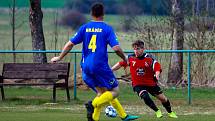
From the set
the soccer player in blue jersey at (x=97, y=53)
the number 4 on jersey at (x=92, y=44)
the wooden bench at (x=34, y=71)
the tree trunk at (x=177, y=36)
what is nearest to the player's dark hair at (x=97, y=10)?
the soccer player in blue jersey at (x=97, y=53)

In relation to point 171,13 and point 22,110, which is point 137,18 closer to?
point 171,13

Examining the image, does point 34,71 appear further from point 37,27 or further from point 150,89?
point 150,89

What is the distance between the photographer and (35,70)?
22453 mm

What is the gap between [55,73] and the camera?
22219mm

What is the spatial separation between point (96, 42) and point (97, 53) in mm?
197

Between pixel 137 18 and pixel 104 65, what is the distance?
44.6 ft

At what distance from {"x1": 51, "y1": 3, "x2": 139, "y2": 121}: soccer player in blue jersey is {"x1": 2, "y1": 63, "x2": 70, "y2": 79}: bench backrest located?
7.41m

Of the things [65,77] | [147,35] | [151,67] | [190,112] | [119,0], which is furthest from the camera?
[119,0]

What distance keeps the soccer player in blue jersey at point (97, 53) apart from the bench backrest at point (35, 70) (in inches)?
292

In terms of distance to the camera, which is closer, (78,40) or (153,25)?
(78,40)

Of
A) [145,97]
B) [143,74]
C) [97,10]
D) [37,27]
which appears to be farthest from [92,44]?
[37,27]

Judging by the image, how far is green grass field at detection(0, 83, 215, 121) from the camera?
682 inches

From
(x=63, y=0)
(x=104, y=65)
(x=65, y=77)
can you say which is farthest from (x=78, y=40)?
(x=63, y=0)

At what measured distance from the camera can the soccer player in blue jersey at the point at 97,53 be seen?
14.4m
